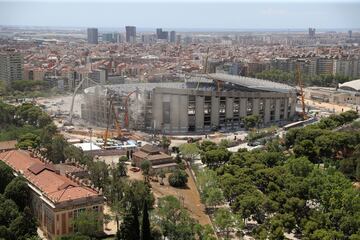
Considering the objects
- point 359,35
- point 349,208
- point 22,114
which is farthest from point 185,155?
point 359,35

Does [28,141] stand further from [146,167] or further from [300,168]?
[300,168]

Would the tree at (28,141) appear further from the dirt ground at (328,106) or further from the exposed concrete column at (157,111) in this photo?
the dirt ground at (328,106)

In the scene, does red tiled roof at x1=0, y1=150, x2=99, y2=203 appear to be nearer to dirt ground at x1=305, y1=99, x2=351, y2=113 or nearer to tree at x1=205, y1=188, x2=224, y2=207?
tree at x1=205, y1=188, x2=224, y2=207

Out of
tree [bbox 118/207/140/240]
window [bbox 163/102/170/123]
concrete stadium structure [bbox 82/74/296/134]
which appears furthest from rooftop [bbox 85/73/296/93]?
tree [bbox 118/207/140/240]

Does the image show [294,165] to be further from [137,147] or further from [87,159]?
[137,147]

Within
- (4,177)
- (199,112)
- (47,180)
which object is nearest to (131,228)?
(47,180)

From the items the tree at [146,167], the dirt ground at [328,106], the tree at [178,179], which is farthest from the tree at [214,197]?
the dirt ground at [328,106]
